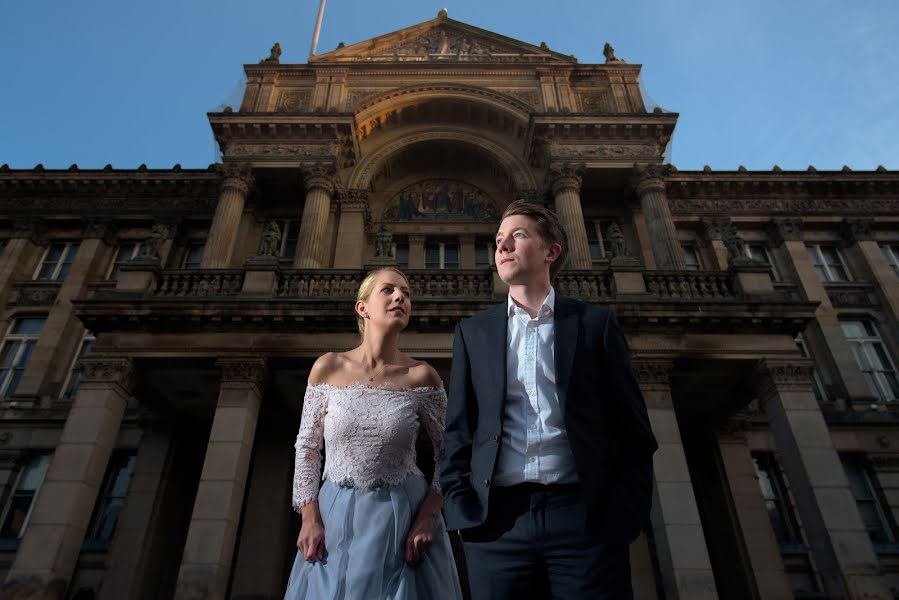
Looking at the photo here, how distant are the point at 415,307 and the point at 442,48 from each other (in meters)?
15.0

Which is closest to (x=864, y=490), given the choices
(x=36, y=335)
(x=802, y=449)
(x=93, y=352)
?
(x=802, y=449)

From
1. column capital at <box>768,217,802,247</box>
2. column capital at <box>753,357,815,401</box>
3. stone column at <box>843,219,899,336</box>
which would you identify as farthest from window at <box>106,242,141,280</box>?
stone column at <box>843,219,899,336</box>

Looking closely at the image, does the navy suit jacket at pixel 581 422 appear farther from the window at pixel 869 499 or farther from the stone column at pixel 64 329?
the stone column at pixel 64 329

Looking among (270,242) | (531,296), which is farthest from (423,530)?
(270,242)

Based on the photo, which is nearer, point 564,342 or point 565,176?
point 564,342

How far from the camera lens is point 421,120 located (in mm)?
21297

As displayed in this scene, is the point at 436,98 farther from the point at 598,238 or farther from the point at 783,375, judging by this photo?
the point at 783,375

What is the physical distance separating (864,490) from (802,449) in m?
7.16

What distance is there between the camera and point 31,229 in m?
20.1

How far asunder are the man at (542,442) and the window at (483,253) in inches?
625

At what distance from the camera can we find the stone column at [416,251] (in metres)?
19.1

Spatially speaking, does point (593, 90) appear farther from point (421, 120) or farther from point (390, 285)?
point (390, 285)

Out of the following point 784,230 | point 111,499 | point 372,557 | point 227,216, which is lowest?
point 372,557

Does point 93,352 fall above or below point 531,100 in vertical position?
below
